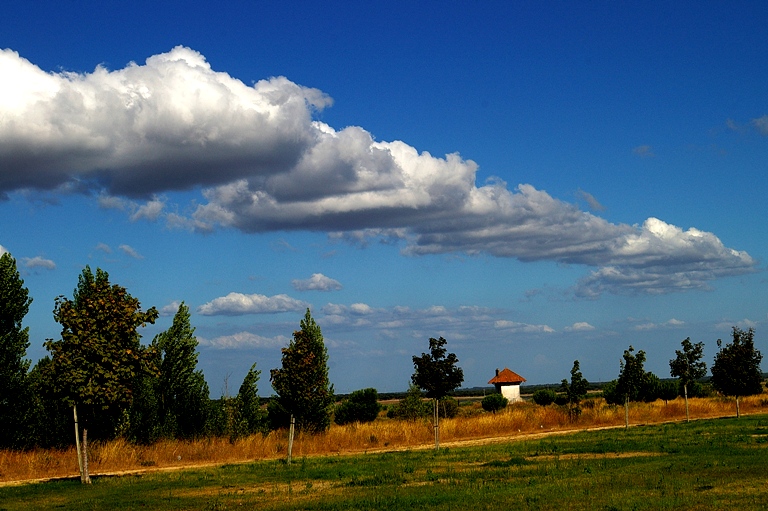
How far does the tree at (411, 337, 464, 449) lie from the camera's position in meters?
39.1

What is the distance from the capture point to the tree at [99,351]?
83.2 ft

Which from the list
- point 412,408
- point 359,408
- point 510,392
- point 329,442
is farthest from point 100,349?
point 510,392

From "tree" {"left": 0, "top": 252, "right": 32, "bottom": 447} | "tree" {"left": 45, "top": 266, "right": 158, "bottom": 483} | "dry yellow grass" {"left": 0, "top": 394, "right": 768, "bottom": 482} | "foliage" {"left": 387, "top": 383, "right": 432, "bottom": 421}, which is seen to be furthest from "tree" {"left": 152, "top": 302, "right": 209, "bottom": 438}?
"foliage" {"left": 387, "top": 383, "right": 432, "bottom": 421}

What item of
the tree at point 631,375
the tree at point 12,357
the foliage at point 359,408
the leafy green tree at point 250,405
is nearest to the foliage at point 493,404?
the foliage at point 359,408

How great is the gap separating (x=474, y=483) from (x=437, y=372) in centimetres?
1786

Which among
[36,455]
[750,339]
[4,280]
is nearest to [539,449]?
[36,455]

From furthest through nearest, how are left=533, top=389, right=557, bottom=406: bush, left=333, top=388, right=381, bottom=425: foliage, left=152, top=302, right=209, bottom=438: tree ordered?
left=533, top=389, right=557, bottom=406: bush → left=333, top=388, right=381, bottom=425: foliage → left=152, top=302, right=209, bottom=438: tree

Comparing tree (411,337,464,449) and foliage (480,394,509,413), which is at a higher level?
tree (411,337,464,449)

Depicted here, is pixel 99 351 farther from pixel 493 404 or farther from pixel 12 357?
pixel 493 404

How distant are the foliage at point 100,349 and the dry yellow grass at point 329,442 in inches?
254

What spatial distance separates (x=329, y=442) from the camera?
4069cm

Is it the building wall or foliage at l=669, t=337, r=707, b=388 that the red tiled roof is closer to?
the building wall

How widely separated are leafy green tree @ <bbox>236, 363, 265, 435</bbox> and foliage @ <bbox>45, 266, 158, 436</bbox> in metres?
17.1

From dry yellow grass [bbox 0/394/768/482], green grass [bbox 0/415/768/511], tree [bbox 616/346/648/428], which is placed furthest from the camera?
tree [bbox 616/346/648/428]
